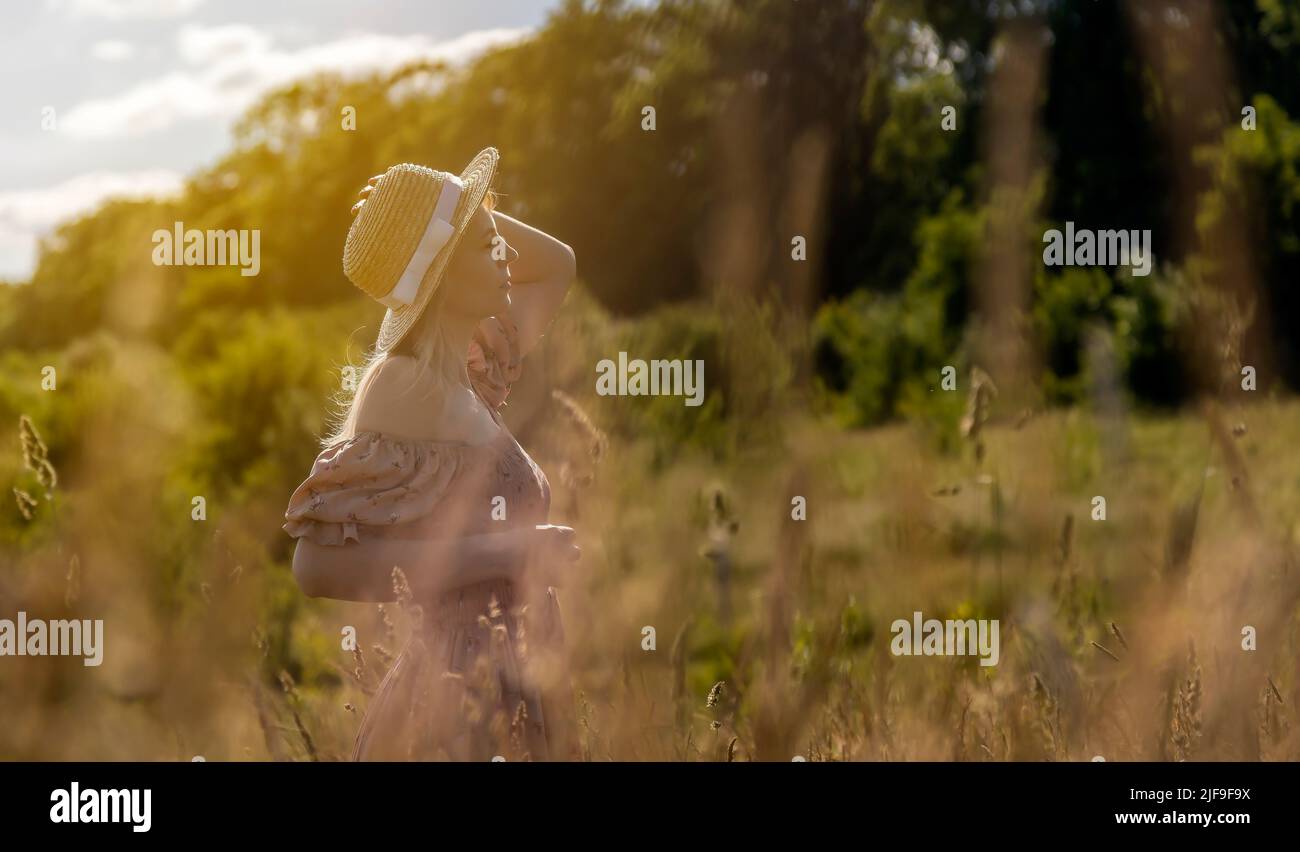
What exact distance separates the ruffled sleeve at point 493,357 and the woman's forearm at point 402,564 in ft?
1.55

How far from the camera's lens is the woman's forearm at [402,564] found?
2.15 meters

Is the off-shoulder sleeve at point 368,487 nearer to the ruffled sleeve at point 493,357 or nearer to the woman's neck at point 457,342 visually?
the woman's neck at point 457,342

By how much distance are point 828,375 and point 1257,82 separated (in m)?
7.16

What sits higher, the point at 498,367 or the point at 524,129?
the point at 524,129

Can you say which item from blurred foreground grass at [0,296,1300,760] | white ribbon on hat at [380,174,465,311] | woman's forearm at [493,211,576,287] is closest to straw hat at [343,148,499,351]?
white ribbon on hat at [380,174,465,311]

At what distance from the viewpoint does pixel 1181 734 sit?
221 cm

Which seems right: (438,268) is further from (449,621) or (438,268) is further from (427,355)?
(449,621)

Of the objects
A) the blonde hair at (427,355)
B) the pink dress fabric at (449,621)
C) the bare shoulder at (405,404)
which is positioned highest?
the blonde hair at (427,355)

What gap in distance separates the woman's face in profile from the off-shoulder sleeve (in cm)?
28

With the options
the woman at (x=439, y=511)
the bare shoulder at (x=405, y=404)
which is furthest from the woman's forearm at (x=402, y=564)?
the bare shoulder at (x=405, y=404)

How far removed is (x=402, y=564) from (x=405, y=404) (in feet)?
0.97

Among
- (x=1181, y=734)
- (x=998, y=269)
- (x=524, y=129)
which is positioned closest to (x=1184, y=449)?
(x=998, y=269)
